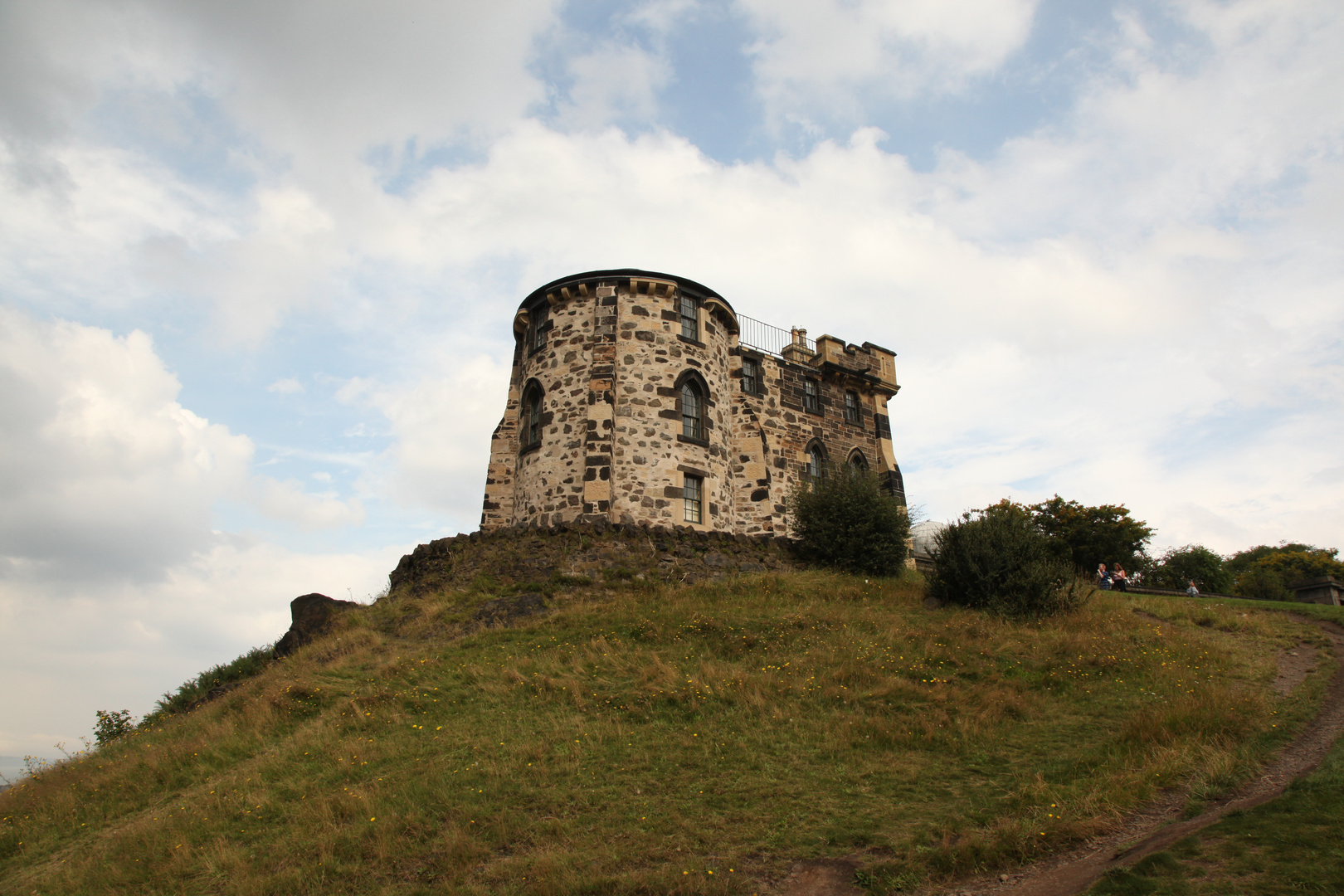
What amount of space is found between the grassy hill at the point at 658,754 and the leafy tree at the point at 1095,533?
25.9 m

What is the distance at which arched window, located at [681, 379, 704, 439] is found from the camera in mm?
24609

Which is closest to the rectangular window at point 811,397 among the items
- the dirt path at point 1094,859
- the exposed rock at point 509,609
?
the exposed rock at point 509,609

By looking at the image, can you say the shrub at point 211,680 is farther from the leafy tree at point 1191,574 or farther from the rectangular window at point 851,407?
the leafy tree at point 1191,574

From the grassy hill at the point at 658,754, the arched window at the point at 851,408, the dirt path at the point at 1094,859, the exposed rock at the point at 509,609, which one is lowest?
the dirt path at the point at 1094,859

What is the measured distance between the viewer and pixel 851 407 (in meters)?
33.0

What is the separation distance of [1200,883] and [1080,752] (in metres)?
4.41

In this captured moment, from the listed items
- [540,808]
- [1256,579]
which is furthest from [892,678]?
[1256,579]

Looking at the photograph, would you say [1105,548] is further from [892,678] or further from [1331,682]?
[892,678]

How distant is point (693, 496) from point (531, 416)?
5.90 metres

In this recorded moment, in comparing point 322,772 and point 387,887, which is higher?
point 322,772

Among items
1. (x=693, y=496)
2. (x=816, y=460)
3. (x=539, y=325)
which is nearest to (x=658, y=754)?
(x=693, y=496)

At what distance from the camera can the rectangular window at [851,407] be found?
107 feet

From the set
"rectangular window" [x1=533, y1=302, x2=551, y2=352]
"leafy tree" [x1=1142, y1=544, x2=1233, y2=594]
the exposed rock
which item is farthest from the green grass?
"leafy tree" [x1=1142, y1=544, x2=1233, y2=594]

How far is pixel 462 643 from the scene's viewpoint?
56.7 ft
